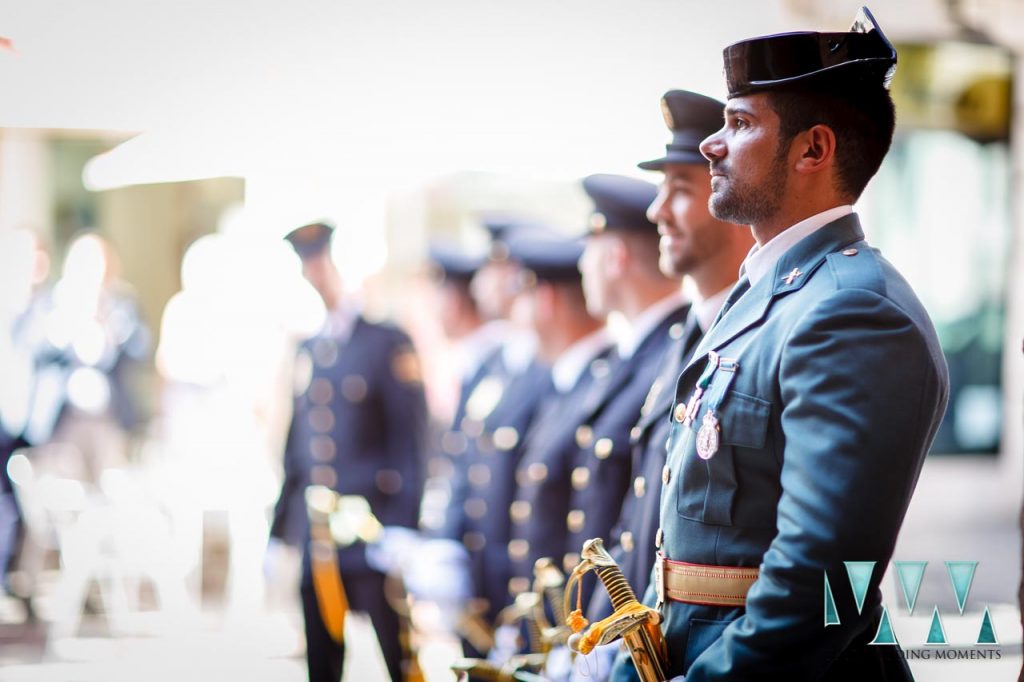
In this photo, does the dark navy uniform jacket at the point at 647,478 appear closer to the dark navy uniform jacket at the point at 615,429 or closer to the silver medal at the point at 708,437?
the dark navy uniform jacket at the point at 615,429

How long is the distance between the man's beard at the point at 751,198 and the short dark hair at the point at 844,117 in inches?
1.8

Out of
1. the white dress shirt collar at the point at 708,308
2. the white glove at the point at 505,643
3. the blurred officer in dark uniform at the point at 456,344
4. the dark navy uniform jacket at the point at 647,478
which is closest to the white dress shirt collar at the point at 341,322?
the blurred officer in dark uniform at the point at 456,344

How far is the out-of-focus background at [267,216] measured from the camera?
8.41ft

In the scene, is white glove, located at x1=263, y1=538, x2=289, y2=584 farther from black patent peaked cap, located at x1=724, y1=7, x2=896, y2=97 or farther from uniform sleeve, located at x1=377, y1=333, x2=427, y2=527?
black patent peaked cap, located at x1=724, y1=7, x2=896, y2=97

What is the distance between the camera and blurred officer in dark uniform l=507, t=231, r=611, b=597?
2816mm

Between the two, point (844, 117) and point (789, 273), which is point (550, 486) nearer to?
point (789, 273)

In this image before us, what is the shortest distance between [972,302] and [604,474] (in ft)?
3.76

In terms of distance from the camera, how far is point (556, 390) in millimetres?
3137

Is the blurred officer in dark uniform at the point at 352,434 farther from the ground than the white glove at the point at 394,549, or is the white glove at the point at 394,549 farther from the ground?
the blurred officer in dark uniform at the point at 352,434

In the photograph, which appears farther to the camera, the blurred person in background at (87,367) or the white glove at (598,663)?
the blurred person in background at (87,367)

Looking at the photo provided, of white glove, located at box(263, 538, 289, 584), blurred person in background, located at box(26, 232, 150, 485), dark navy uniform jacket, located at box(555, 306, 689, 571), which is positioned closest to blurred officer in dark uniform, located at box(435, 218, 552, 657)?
white glove, located at box(263, 538, 289, 584)

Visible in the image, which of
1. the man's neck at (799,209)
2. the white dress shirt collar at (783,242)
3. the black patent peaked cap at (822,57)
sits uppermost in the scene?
the black patent peaked cap at (822,57)

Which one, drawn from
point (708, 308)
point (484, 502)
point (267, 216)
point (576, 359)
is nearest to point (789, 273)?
point (708, 308)

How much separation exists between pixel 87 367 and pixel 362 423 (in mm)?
862
